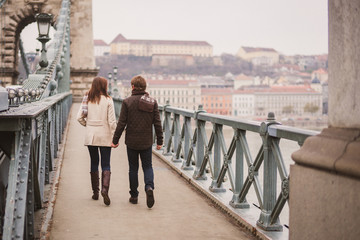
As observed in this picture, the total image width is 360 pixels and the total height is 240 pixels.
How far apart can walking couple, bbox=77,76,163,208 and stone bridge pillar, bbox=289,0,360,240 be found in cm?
297

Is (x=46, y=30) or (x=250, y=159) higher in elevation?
(x=46, y=30)

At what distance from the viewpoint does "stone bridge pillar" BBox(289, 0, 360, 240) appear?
279 cm

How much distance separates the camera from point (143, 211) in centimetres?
591

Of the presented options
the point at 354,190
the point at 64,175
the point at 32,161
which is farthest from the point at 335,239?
the point at 64,175

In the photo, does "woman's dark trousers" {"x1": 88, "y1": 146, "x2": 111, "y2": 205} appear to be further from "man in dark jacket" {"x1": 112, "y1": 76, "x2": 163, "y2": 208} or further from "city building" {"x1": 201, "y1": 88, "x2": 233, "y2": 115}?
"city building" {"x1": 201, "y1": 88, "x2": 233, "y2": 115}

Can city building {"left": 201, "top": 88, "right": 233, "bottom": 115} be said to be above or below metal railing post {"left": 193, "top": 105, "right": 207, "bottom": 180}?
below

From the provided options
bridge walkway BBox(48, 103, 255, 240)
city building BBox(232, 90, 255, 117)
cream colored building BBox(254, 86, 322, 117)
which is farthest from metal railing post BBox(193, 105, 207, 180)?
cream colored building BBox(254, 86, 322, 117)

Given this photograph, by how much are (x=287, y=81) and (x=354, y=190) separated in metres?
175

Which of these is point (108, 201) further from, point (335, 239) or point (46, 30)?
point (46, 30)

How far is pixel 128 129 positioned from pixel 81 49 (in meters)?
26.9

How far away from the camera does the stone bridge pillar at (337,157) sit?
9.17 ft

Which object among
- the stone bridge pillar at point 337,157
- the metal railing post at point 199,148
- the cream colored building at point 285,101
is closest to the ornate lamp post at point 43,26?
the metal railing post at point 199,148

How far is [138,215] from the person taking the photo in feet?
18.7

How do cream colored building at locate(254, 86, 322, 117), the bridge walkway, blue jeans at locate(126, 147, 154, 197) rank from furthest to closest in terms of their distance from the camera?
cream colored building at locate(254, 86, 322, 117) → blue jeans at locate(126, 147, 154, 197) → the bridge walkway
